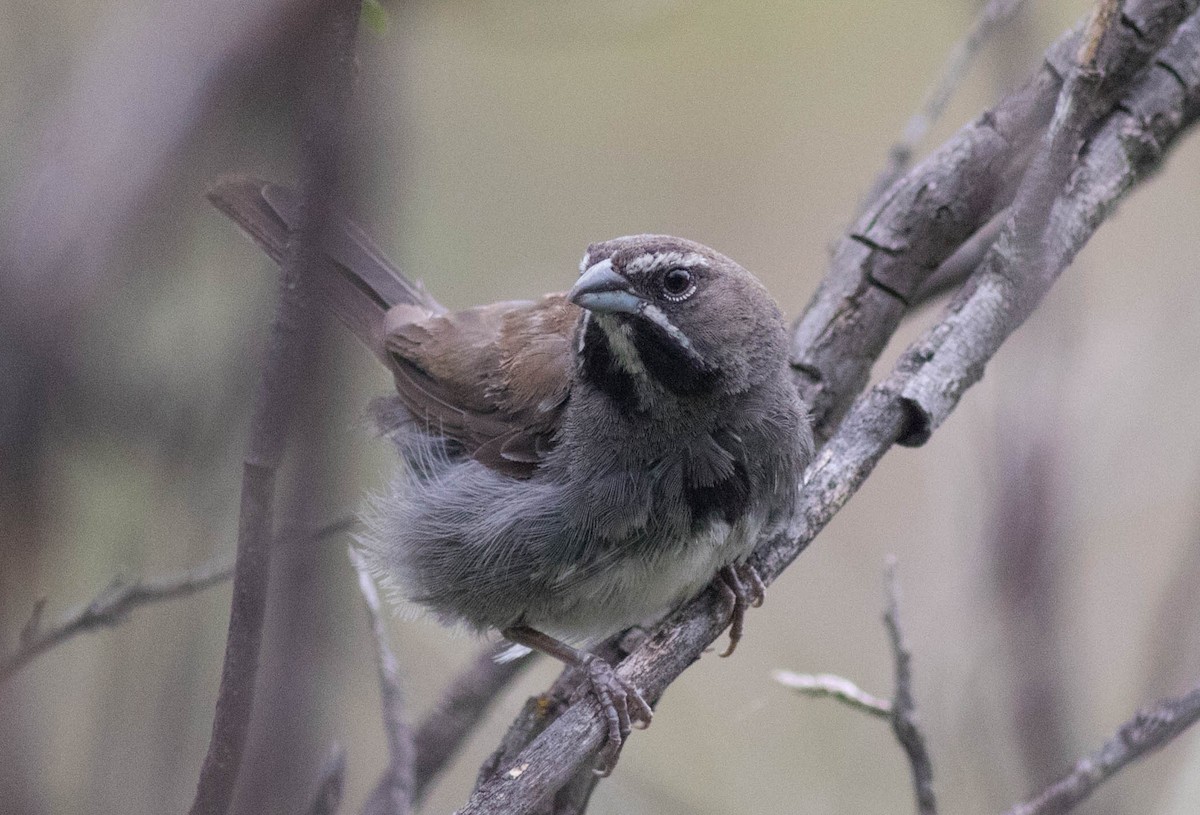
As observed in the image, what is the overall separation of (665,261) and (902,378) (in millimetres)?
791

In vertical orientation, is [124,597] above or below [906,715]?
below

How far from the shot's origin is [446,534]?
13.0 feet

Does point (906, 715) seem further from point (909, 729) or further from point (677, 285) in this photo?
point (677, 285)

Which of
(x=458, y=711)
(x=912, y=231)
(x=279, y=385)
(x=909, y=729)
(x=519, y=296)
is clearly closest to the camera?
(x=279, y=385)

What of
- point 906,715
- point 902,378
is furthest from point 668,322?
point 906,715

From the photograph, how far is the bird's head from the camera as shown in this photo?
346cm

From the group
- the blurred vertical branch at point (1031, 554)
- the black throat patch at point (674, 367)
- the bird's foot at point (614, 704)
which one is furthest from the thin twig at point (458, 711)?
the blurred vertical branch at point (1031, 554)

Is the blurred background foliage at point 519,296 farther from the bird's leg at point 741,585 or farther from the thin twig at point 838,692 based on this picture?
the bird's leg at point 741,585

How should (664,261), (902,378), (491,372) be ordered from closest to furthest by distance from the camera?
1. (902,378)
2. (664,261)
3. (491,372)

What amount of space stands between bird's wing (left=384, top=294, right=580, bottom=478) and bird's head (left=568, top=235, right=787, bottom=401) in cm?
27

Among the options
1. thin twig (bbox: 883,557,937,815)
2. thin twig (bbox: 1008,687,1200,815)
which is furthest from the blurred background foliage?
thin twig (bbox: 883,557,937,815)

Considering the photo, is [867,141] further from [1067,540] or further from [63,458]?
[63,458]

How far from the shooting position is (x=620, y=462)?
11.7ft

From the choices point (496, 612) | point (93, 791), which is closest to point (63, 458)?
point (93, 791)
